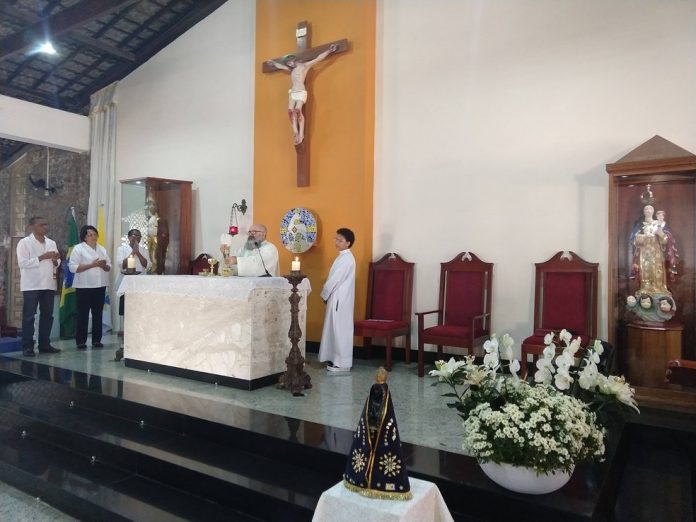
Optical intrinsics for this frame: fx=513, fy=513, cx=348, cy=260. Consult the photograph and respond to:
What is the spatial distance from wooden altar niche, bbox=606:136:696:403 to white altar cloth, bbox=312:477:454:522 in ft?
8.78

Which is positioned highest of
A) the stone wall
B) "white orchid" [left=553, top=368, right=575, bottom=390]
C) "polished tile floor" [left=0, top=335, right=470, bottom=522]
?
the stone wall

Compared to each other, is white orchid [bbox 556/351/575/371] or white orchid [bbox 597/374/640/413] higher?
white orchid [bbox 556/351/575/371]

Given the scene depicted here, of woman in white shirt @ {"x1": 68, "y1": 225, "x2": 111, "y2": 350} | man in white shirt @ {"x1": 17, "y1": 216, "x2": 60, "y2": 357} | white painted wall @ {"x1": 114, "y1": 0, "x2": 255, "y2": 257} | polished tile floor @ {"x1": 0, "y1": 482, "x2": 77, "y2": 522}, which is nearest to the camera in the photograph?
polished tile floor @ {"x1": 0, "y1": 482, "x2": 77, "y2": 522}

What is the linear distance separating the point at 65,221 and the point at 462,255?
7.38 metres

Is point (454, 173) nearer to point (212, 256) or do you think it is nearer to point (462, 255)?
point (462, 255)

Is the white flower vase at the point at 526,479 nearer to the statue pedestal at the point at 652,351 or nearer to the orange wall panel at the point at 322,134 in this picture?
the statue pedestal at the point at 652,351

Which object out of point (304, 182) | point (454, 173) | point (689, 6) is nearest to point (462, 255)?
point (454, 173)

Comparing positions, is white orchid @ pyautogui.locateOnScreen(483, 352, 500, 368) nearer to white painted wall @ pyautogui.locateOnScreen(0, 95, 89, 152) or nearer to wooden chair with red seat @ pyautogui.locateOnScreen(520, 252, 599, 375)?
wooden chair with red seat @ pyautogui.locateOnScreen(520, 252, 599, 375)

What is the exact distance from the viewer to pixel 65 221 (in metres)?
9.15

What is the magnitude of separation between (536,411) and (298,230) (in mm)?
4310

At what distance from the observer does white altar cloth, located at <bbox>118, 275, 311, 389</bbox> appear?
4000 mm

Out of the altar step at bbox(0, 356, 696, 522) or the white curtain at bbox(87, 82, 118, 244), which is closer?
the altar step at bbox(0, 356, 696, 522)

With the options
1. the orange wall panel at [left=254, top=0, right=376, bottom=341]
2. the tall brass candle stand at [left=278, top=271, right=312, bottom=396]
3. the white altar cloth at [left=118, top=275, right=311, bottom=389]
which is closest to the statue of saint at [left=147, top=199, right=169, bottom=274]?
the orange wall panel at [left=254, top=0, right=376, bottom=341]

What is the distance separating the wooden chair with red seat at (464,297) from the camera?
482 cm
